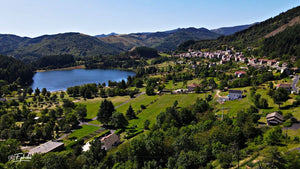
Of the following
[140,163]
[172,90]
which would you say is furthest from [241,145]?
[172,90]

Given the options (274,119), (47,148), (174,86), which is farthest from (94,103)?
(274,119)

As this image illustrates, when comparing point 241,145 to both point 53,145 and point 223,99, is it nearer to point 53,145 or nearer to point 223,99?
point 223,99

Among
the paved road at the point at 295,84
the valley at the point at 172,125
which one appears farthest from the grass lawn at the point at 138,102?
the paved road at the point at 295,84

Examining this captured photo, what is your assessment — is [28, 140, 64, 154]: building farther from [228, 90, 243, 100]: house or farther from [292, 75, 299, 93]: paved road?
[292, 75, 299, 93]: paved road

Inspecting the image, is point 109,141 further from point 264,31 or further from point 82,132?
point 264,31

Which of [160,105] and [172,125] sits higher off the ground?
[172,125]
